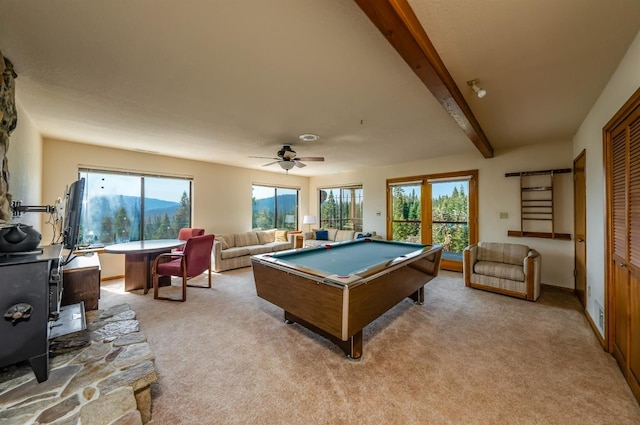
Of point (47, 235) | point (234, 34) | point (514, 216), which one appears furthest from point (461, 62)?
point (47, 235)

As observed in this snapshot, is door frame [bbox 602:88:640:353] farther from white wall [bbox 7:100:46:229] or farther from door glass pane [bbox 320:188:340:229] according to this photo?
door glass pane [bbox 320:188:340:229]

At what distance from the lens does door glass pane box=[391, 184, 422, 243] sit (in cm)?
566

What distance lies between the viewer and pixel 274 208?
7395 millimetres

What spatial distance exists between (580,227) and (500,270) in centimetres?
120

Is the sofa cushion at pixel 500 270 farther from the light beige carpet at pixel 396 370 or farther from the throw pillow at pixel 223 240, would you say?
the throw pillow at pixel 223 240

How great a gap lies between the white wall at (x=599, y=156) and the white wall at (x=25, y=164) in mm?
5060

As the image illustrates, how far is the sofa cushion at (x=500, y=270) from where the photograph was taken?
3558 millimetres

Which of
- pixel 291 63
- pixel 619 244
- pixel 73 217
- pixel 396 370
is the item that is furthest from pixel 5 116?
pixel 619 244

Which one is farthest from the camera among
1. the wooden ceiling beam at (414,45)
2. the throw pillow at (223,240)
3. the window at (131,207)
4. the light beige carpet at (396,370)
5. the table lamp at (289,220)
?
the table lamp at (289,220)

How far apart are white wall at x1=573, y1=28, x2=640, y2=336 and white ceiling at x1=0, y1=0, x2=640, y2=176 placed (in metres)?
0.10

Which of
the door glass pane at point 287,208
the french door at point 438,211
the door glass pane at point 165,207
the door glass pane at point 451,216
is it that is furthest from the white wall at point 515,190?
the door glass pane at point 165,207

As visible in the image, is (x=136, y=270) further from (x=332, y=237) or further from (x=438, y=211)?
(x=438, y=211)

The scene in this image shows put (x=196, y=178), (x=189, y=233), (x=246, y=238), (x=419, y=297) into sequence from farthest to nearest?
1. (x=246, y=238)
2. (x=196, y=178)
3. (x=189, y=233)
4. (x=419, y=297)

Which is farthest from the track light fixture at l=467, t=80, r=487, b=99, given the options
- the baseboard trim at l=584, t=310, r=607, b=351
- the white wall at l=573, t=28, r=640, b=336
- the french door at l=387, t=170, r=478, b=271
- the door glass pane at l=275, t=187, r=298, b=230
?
the door glass pane at l=275, t=187, r=298, b=230
